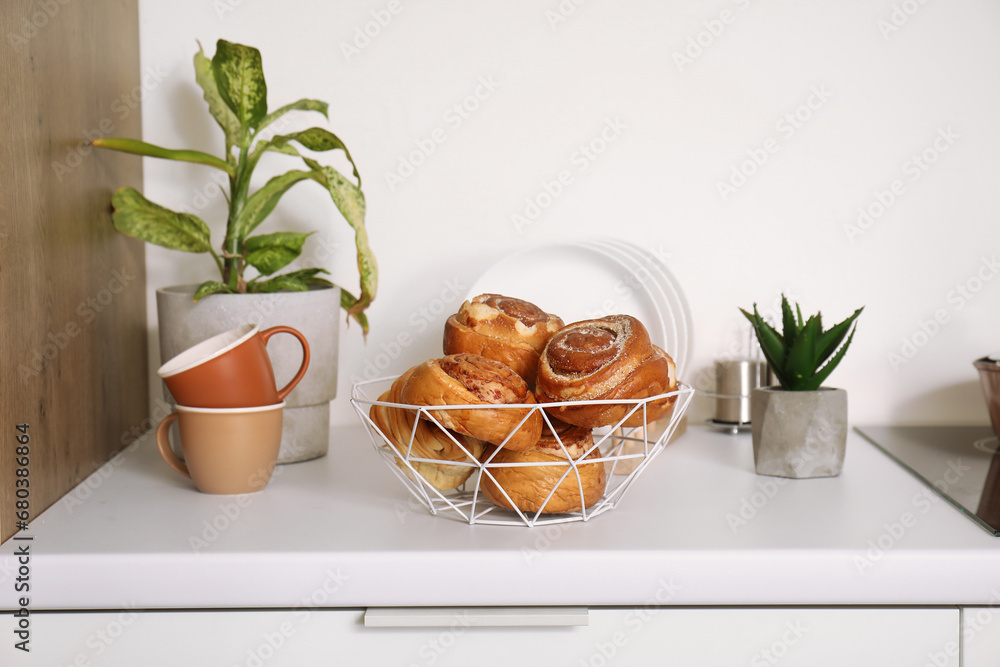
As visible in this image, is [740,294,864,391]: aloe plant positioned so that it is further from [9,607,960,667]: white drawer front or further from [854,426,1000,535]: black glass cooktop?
[9,607,960,667]: white drawer front

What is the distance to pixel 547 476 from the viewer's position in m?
0.70

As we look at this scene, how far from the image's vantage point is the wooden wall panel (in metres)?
0.72

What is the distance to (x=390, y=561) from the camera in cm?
64

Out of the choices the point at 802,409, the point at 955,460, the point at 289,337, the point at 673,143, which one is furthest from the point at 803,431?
the point at 289,337

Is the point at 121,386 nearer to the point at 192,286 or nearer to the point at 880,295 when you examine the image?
the point at 192,286

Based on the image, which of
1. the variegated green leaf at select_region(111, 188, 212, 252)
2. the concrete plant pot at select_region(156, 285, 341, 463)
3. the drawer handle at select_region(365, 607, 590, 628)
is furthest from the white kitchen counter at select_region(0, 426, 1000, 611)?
the variegated green leaf at select_region(111, 188, 212, 252)

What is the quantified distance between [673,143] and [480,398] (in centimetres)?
64

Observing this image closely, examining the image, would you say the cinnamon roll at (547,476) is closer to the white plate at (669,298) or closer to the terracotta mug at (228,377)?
the terracotta mug at (228,377)

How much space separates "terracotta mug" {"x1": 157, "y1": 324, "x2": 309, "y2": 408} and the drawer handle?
272mm

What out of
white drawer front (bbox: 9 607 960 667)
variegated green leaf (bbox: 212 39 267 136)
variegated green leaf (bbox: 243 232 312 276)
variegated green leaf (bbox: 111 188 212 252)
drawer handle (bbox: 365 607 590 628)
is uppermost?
variegated green leaf (bbox: 212 39 267 136)

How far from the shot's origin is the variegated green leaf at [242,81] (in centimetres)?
90

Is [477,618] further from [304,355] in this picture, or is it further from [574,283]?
[574,283]

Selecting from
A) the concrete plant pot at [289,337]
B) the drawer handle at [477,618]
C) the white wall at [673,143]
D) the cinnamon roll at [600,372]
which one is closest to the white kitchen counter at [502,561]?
the drawer handle at [477,618]

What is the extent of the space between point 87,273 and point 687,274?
0.81m
